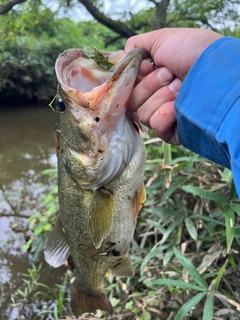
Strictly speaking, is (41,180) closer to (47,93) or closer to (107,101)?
(107,101)

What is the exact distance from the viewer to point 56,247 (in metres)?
1.81

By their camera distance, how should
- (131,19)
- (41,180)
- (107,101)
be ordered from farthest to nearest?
(131,19) < (41,180) < (107,101)

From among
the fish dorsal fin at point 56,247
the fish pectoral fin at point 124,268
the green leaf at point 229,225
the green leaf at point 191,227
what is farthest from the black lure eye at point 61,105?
the green leaf at point 191,227

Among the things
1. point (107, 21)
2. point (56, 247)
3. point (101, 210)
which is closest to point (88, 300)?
point (56, 247)

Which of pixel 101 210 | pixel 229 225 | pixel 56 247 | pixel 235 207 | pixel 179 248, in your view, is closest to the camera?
pixel 101 210

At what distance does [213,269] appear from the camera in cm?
242

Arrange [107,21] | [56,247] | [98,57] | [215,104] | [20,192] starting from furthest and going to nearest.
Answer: [107,21] < [20,192] < [56,247] < [98,57] < [215,104]

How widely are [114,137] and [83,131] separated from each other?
0.39 ft

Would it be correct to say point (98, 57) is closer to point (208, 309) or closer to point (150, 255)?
point (208, 309)

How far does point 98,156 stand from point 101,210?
23cm

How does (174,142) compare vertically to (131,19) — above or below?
above

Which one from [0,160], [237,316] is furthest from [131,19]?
[237,316]

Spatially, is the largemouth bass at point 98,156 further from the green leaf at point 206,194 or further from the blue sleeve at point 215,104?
the green leaf at point 206,194

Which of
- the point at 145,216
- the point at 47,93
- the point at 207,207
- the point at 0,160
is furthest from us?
the point at 47,93
